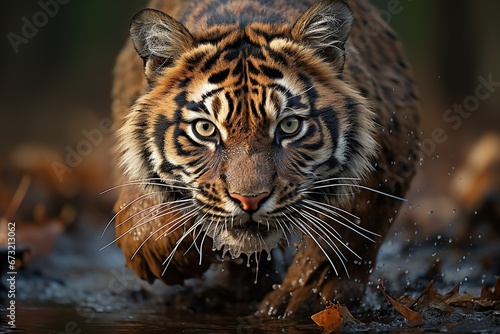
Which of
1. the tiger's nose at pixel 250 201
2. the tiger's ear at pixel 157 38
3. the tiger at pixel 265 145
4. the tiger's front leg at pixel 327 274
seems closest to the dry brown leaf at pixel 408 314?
the tiger at pixel 265 145

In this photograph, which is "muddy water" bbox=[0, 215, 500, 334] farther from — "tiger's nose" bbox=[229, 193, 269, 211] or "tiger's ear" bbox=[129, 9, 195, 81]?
"tiger's ear" bbox=[129, 9, 195, 81]

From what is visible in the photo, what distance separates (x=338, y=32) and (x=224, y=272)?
2257 mm

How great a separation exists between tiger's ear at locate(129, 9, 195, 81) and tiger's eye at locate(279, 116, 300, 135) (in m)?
0.74

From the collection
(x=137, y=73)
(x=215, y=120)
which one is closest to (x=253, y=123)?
(x=215, y=120)

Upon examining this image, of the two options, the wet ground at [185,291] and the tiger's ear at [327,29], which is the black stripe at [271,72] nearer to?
the tiger's ear at [327,29]

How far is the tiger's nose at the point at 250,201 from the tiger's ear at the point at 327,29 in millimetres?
1063

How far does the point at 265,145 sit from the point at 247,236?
1.56 feet

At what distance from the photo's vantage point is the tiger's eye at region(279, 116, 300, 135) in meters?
4.89

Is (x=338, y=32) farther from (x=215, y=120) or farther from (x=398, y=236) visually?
(x=398, y=236)

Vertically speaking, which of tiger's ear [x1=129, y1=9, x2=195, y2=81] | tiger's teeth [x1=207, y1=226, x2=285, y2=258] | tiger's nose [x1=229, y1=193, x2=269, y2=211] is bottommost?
tiger's teeth [x1=207, y1=226, x2=285, y2=258]

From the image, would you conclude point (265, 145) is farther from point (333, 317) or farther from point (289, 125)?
point (333, 317)

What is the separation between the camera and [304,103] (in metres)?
5.03

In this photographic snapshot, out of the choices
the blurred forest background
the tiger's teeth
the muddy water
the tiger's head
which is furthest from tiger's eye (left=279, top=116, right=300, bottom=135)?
the blurred forest background

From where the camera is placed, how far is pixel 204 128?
16.2ft
